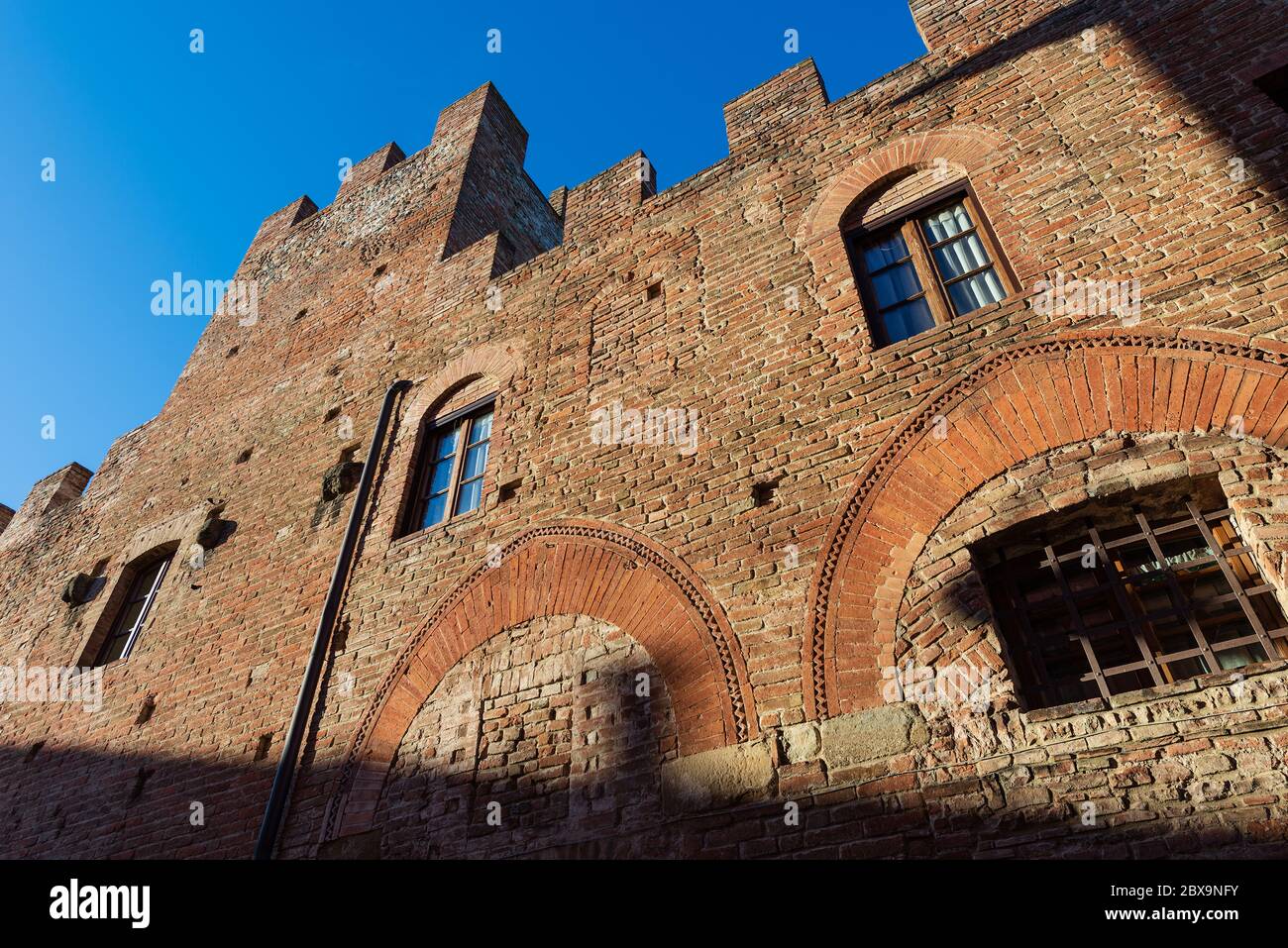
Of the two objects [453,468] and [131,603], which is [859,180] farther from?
[131,603]

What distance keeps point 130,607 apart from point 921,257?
876 centimetres

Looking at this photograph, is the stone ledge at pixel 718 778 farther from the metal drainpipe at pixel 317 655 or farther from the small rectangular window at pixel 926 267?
the metal drainpipe at pixel 317 655

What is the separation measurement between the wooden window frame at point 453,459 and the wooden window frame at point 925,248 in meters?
3.24

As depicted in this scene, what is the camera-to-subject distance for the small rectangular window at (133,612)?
24.5 ft

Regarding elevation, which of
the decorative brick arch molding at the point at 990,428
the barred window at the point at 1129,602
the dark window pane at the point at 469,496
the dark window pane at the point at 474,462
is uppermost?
the dark window pane at the point at 474,462

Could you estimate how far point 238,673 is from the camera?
600 centimetres

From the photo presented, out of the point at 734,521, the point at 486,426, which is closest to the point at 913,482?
the point at 734,521

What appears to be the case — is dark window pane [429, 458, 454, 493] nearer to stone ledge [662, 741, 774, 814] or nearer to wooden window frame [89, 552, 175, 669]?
wooden window frame [89, 552, 175, 669]

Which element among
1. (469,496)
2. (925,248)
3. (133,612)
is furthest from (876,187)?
(133,612)

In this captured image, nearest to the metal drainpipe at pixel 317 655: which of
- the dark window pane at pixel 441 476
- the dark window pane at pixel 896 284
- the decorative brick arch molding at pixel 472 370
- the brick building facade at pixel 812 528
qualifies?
the brick building facade at pixel 812 528

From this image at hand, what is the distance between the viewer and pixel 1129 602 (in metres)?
3.33

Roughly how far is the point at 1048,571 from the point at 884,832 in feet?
4.94
